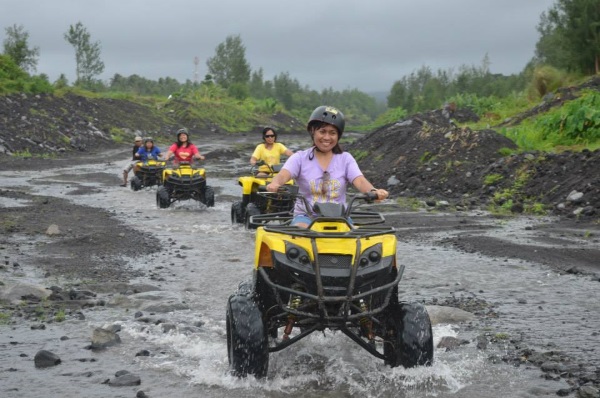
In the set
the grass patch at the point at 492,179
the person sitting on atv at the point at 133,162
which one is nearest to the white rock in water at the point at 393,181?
the grass patch at the point at 492,179

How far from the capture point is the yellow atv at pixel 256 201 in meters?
15.4

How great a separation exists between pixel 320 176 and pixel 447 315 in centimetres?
220

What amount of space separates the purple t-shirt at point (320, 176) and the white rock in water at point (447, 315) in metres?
1.80

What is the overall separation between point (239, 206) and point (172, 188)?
3.56m

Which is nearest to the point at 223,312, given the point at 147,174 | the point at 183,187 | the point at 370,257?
the point at 370,257

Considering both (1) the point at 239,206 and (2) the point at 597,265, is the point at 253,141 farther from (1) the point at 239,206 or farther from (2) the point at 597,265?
(2) the point at 597,265

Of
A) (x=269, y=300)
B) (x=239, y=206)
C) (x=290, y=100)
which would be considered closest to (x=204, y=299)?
(x=269, y=300)

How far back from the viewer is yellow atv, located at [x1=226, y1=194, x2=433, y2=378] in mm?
5801

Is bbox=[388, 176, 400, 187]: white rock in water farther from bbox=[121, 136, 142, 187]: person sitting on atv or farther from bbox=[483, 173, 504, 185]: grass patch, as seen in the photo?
bbox=[121, 136, 142, 187]: person sitting on atv

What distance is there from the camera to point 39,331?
7613mm

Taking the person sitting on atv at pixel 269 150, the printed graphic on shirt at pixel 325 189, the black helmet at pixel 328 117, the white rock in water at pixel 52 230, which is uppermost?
the black helmet at pixel 328 117

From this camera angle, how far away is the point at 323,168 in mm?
7234

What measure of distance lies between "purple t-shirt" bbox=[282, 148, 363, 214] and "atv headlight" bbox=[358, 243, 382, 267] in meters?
1.24

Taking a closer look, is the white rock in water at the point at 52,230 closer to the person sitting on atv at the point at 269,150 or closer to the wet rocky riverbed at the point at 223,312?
the wet rocky riverbed at the point at 223,312
